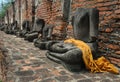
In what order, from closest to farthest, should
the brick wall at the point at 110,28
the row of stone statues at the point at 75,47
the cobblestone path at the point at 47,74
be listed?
the cobblestone path at the point at 47,74 < the row of stone statues at the point at 75,47 < the brick wall at the point at 110,28

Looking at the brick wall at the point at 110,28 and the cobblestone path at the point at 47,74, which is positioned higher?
the brick wall at the point at 110,28

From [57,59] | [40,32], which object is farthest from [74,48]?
[40,32]

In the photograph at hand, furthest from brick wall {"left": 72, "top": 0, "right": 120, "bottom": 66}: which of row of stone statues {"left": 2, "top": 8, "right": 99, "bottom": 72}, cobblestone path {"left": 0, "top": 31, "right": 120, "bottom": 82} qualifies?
cobblestone path {"left": 0, "top": 31, "right": 120, "bottom": 82}

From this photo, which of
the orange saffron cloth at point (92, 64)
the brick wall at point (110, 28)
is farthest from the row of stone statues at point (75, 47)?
the brick wall at point (110, 28)

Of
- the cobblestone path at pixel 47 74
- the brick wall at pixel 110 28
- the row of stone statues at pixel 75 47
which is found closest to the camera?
the cobblestone path at pixel 47 74

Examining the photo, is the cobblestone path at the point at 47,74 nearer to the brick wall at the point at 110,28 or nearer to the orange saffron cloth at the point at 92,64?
the orange saffron cloth at the point at 92,64

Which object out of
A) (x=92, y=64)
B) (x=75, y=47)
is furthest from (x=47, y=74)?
(x=92, y=64)

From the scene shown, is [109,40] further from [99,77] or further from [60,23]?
[60,23]

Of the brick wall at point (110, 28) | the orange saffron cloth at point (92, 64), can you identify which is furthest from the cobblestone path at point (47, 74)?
the brick wall at point (110, 28)

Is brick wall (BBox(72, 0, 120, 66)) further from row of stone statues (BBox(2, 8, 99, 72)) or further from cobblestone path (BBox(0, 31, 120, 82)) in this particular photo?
cobblestone path (BBox(0, 31, 120, 82))

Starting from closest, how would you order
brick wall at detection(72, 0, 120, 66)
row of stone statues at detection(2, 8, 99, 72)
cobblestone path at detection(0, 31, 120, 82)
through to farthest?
cobblestone path at detection(0, 31, 120, 82) → row of stone statues at detection(2, 8, 99, 72) → brick wall at detection(72, 0, 120, 66)

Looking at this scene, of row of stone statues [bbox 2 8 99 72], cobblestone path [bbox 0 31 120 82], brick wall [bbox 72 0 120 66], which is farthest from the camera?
brick wall [bbox 72 0 120 66]

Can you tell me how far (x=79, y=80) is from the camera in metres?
3.04

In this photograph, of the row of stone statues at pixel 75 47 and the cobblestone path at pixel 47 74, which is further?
the row of stone statues at pixel 75 47
